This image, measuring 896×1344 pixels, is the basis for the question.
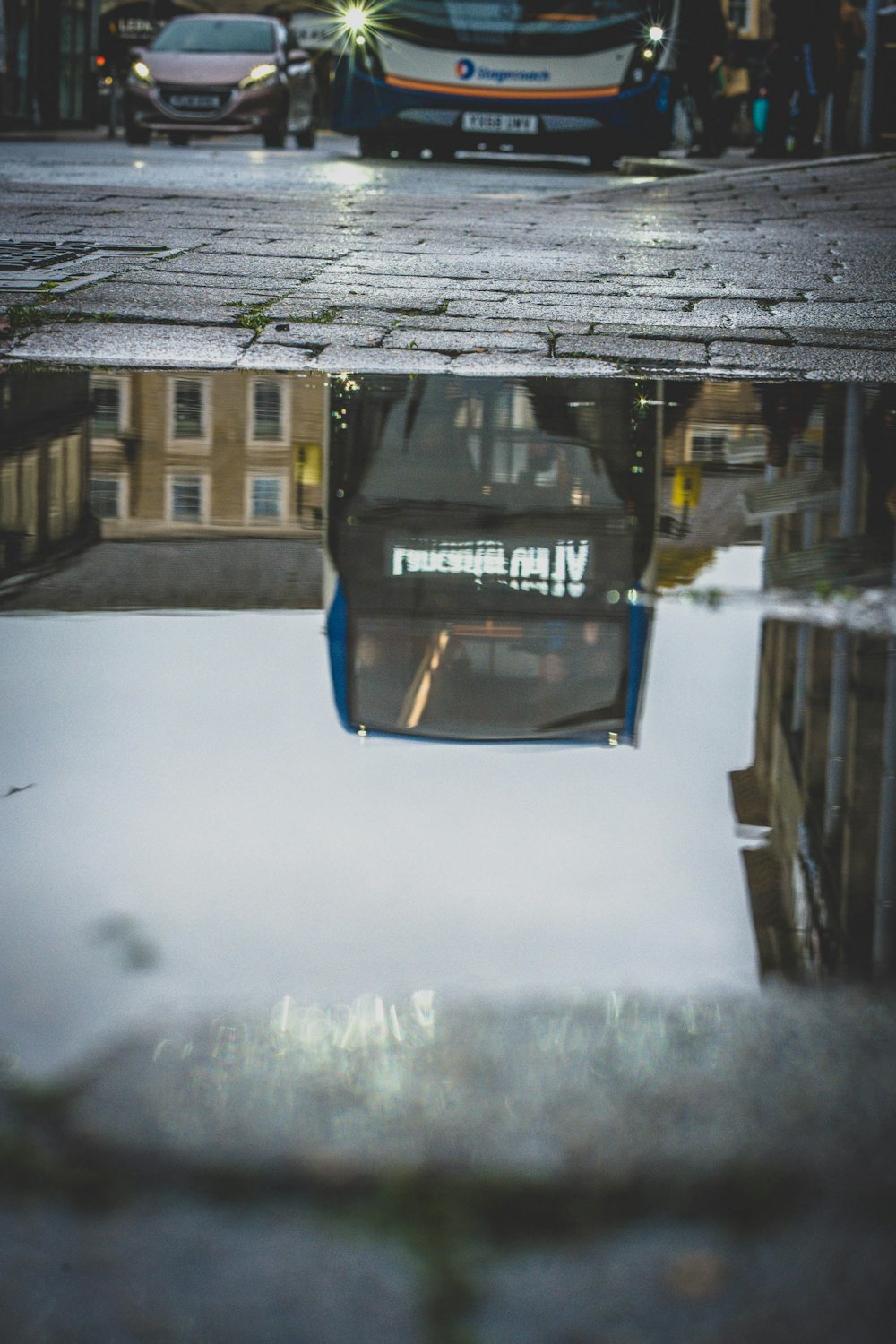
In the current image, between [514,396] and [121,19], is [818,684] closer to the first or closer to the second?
[514,396]

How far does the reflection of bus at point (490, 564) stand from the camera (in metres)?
2.16

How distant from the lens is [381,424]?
12.9 feet

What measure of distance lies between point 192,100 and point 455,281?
11.9m

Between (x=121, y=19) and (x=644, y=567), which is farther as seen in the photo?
(x=121, y=19)

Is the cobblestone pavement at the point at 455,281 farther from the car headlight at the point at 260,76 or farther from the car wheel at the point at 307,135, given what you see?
the car wheel at the point at 307,135

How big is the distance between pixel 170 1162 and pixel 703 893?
0.65 metres

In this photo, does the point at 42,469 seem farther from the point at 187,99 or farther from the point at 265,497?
the point at 187,99

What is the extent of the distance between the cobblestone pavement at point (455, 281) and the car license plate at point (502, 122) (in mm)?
4465

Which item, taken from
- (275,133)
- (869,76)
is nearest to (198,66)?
(275,133)

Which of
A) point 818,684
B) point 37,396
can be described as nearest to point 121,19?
point 37,396

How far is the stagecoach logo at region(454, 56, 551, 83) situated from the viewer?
15156 mm

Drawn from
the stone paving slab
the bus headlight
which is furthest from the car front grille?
the stone paving slab

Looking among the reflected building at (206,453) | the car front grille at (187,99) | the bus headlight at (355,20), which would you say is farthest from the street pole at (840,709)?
the car front grille at (187,99)

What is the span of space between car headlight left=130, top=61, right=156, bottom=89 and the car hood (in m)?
0.04
